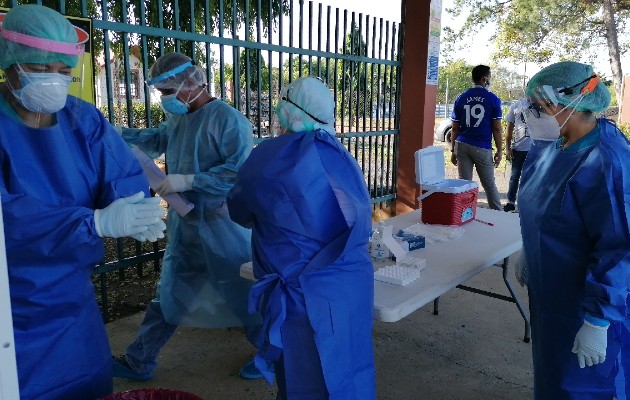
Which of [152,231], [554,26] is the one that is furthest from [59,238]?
[554,26]

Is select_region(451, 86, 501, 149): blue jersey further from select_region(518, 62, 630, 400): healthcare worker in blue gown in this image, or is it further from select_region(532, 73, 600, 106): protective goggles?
select_region(532, 73, 600, 106): protective goggles

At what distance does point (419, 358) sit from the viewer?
124 inches

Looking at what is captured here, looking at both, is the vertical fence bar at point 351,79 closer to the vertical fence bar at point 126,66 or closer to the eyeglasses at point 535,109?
the vertical fence bar at point 126,66

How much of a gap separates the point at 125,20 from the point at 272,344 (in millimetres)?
2353

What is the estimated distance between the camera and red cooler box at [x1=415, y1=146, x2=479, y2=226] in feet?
9.95

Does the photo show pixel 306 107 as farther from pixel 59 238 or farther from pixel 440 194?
pixel 440 194

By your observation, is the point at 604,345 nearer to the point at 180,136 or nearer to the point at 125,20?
the point at 180,136

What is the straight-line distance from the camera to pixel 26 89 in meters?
1.35

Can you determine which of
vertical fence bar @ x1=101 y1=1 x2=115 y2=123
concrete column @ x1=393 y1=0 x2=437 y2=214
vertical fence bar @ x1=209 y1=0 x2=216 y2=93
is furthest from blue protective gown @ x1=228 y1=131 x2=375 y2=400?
Result: concrete column @ x1=393 y1=0 x2=437 y2=214

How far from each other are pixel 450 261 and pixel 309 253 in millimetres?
1031

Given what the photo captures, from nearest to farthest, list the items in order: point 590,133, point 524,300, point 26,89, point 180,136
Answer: point 26,89 → point 590,133 → point 180,136 → point 524,300

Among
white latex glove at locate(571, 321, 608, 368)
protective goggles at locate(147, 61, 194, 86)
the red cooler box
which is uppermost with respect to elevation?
protective goggles at locate(147, 61, 194, 86)

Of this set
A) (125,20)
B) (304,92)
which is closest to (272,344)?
(304,92)

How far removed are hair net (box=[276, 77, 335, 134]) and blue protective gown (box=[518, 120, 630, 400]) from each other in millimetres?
891
